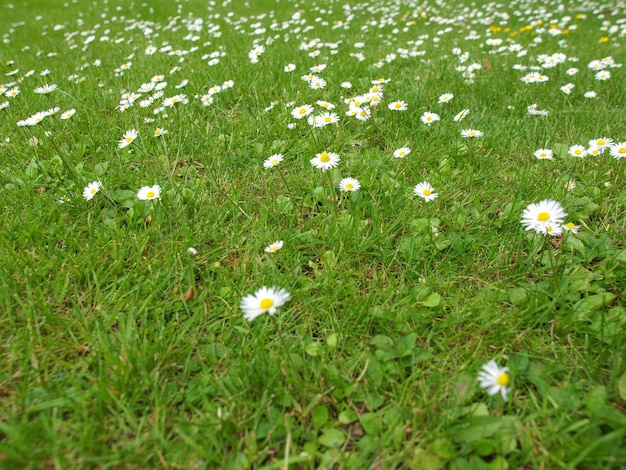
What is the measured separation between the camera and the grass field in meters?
1.15

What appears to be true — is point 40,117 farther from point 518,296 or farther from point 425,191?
point 518,296

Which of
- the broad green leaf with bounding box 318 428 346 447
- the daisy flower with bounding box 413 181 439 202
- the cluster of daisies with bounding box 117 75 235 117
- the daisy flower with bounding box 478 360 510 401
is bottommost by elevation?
the broad green leaf with bounding box 318 428 346 447

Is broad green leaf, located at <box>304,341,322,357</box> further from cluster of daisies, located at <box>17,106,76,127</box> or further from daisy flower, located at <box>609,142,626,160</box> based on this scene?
cluster of daisies, located at <box>17,106,76,127</box>

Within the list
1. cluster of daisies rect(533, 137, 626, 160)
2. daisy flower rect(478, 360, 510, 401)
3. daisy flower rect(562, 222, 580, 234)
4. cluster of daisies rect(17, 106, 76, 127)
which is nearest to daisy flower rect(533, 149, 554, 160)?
cluster of daisies rect(533, 137, 626, 160)

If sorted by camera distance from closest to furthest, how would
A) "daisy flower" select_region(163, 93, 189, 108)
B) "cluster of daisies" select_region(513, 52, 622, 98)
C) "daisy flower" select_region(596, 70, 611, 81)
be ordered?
1. "daisy flower" select_region(163, 93, 189, 108)
2. "cluster of daisies" select_region(513, 52, 622, 98)
3. "daisy flower" select_region(596, 70, 611, 81)

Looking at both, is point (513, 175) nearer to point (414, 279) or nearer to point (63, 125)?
point (414, 279)

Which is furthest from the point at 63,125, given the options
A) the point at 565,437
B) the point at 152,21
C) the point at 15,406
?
the point at 152,21

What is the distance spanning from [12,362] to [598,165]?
281cm

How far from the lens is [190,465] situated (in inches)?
43.1

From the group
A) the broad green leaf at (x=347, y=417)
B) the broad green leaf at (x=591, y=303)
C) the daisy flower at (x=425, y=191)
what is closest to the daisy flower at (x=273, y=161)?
the daisy flower at (x=425, y=191)

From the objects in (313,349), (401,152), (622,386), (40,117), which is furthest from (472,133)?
(40,117)

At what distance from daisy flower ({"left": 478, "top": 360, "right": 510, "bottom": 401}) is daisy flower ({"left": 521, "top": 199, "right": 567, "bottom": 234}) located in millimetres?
531

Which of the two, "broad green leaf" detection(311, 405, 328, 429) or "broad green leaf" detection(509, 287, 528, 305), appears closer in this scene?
"broad green leaf" detection(311, 405, 328, 429)

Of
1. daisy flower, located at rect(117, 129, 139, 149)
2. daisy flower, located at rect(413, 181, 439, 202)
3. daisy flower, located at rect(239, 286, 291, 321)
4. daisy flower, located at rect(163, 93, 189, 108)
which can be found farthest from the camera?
daisy flower, located at rect(163, 93, 189, 108)
